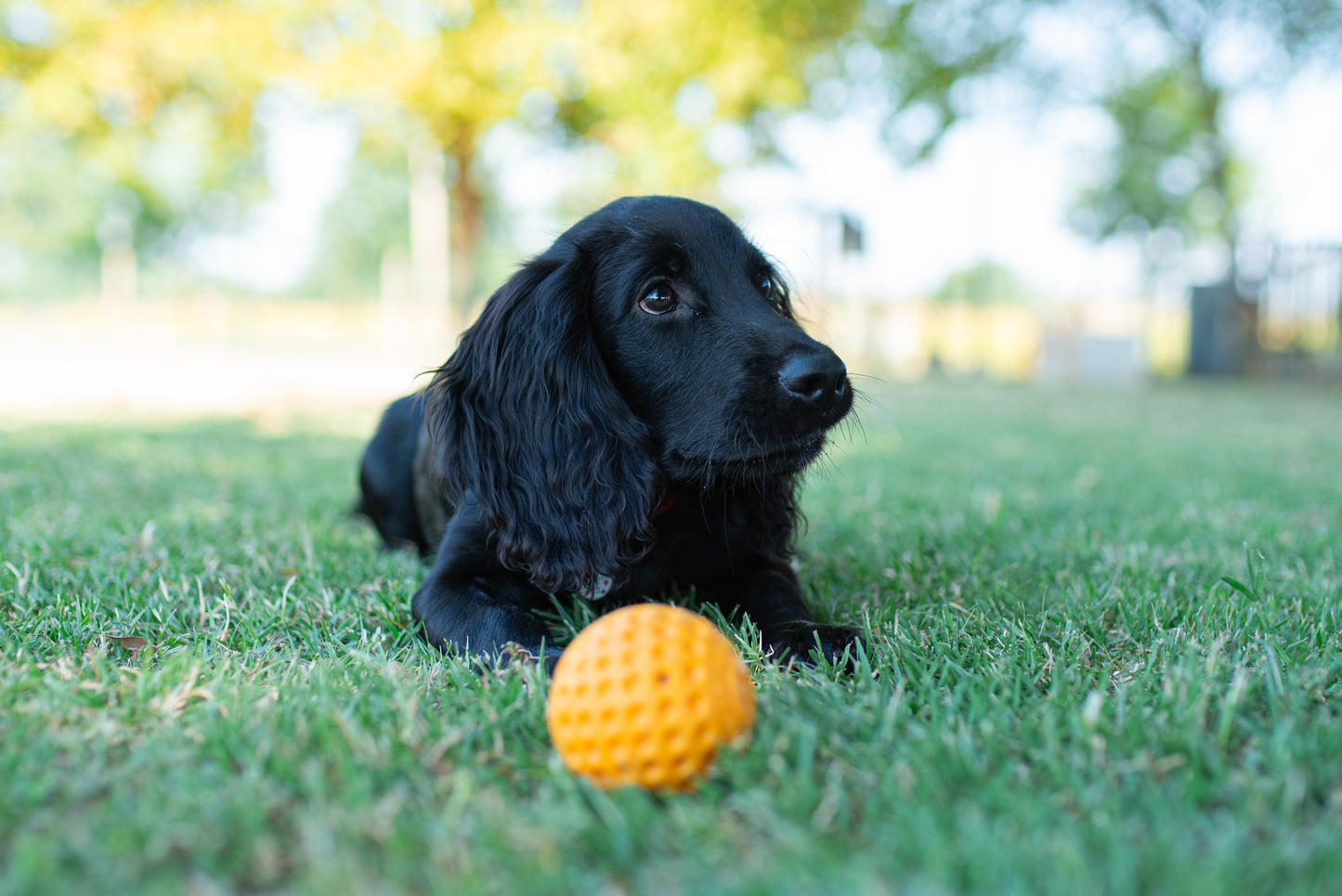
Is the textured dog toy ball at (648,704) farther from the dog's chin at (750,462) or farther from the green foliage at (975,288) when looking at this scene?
the green foliage at (975,288)

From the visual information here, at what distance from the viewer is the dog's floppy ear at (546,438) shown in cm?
204

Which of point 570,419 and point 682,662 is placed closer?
point 682,662

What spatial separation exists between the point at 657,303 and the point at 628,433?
0.36m

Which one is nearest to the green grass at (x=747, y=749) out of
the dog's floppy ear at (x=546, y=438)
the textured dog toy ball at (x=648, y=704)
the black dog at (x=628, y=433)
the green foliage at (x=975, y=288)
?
the textured dog toy ball at (x=648, y=704)

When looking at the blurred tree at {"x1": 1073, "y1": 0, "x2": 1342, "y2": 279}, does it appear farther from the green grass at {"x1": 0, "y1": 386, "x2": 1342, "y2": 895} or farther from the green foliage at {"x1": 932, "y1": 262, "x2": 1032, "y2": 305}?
the green grass at {"x1": 0, "y1": 386, "x2": 1342, "y2": 895}

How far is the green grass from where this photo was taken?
103 centimetres

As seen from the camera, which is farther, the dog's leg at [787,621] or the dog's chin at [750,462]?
the dog's chin at [750,462]

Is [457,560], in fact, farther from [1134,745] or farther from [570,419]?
[1134,745]

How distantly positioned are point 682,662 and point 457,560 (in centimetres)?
97

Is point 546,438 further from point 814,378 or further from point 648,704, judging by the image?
point 648,704

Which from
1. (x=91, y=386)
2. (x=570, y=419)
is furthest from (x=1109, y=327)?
(x=570, y=419)

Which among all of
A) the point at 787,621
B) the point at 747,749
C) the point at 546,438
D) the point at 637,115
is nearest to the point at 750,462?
the point at 787,621

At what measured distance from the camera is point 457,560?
2139 mm

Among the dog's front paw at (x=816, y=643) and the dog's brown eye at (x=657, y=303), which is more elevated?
the dog's brown eye at (x=657, y=303)
